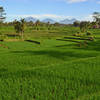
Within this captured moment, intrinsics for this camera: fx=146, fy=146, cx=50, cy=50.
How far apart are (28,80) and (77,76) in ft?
8.28

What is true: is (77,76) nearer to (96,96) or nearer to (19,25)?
(96,96)

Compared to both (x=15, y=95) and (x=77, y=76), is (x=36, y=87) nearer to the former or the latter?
(x=15, y=95)

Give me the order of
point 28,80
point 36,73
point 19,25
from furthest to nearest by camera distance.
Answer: point 19,25
point 36,73
point 28,80

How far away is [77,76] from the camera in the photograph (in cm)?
757

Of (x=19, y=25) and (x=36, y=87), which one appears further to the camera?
(x=19, y=25)

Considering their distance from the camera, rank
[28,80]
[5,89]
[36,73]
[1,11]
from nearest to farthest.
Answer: [5,89], [28,80], [36,73], [1,11]

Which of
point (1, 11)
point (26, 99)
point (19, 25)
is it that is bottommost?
point (26, 99)

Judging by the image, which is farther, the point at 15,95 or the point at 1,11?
the point at 1,11

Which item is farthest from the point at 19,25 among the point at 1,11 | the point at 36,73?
the point at 36,73

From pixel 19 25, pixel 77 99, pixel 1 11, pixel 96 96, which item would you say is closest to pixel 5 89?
pixel 77 99

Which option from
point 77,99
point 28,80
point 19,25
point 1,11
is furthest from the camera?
point 1,11

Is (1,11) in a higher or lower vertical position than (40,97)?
higher

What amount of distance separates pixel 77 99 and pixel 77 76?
2.56m

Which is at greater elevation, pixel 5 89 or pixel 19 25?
pixel 19 25
